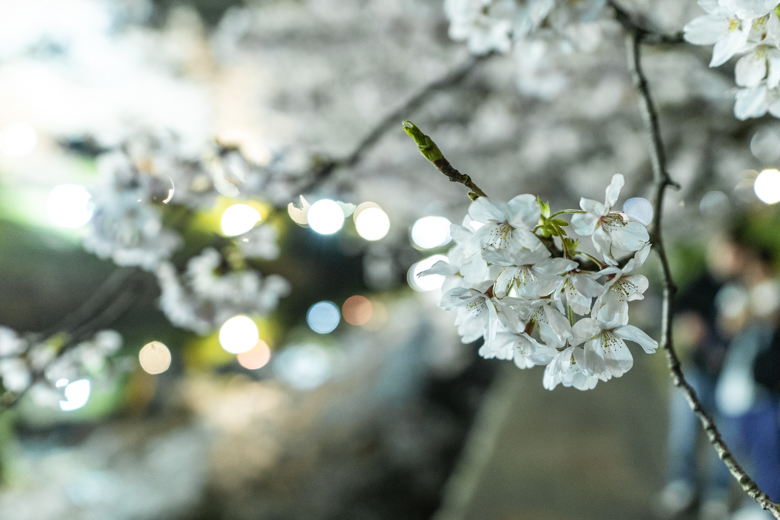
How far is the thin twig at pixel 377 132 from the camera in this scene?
91 cm

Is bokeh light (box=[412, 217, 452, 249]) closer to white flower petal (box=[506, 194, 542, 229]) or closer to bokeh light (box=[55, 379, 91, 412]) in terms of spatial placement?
bokeh light (box=[55, 379, 91, 412])

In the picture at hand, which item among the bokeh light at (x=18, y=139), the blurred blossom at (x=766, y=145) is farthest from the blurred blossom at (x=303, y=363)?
the blurred blossom at (x=766, y=145)

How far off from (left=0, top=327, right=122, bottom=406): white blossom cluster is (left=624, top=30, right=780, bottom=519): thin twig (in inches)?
46.8

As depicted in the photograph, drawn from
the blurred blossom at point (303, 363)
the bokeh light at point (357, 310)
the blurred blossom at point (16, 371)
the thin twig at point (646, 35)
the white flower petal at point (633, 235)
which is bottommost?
the bokeh light at point (357, 310)

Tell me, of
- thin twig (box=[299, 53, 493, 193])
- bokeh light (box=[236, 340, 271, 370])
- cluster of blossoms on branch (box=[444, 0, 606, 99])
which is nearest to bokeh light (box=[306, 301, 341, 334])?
bokeh light (box=[236, 340, 271, 370])

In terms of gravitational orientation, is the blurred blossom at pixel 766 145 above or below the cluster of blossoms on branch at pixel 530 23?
below

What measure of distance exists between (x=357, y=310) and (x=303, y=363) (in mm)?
1599

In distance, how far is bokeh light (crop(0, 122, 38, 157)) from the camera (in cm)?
298

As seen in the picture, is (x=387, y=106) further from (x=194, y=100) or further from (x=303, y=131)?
(x=194, y=100)

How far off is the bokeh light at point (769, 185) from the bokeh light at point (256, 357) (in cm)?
512

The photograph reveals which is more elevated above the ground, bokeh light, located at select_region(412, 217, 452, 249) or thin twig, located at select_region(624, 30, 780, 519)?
thin twig, located at select_region(624, 30, 780, 519)

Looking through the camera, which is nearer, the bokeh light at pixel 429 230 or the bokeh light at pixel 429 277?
the bokeh light at pixel 429 277

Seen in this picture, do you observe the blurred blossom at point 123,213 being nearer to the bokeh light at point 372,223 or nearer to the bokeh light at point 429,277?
the bokeh light at point 429,277

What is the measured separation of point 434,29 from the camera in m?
2.38
